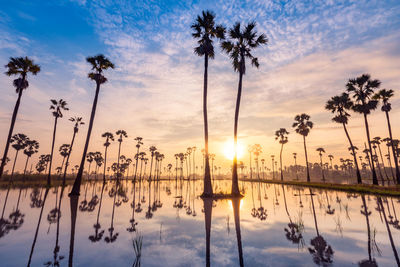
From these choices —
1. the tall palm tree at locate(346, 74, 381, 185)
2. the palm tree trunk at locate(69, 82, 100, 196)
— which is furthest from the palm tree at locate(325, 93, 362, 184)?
the palm tree trunk at locate(69, 82, 100, 196)

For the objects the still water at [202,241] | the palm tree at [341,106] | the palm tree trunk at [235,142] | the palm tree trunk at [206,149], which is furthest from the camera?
the palm tree at [341,106]

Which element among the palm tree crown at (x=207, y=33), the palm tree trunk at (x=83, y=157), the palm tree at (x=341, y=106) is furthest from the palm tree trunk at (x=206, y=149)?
the palm tree at (x=341, y=106)

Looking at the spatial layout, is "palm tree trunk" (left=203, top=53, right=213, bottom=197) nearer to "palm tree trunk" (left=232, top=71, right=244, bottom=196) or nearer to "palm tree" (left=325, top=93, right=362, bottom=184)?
"palm tree trunk" (left=232, top=71, right=244, bottom=196)

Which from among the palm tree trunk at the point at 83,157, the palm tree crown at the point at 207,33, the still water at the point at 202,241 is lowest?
the still water at the point at 202,241

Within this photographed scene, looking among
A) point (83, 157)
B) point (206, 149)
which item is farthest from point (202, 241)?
point (83, 157)

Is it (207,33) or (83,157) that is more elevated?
(207,33)

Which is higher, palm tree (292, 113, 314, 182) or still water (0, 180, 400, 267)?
palm tree (292, 113, 314, 182)

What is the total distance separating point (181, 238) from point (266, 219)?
209 inches

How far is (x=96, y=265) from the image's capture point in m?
4.74

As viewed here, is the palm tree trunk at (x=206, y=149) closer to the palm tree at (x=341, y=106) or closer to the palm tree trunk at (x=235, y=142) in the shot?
the palm tree trunk at (x=235, y=142)

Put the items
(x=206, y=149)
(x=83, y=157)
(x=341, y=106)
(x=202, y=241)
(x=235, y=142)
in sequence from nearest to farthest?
(x=202, y=241) → (x=206, y=149) → (x=235, y=142) → (x=83, y=157) → (x=341, y=106)

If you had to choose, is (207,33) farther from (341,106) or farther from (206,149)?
(341,106)

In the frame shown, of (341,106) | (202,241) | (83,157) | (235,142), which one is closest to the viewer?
(202,241)

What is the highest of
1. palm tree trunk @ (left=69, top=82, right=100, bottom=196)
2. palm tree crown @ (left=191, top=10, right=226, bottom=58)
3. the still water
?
palm tree crown @ (left=191, top=10, right=226, bottom=58)
